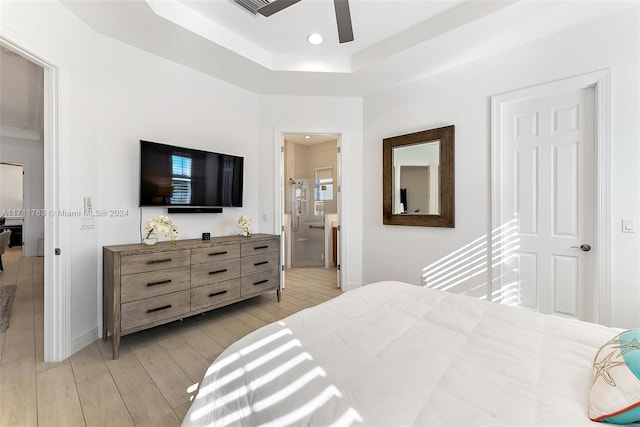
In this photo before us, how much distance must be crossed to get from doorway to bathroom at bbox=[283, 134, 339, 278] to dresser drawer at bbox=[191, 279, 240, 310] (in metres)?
2.78

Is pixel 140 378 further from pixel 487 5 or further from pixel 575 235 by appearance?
pixel 487 5

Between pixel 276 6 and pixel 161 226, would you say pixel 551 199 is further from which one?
pixel 161 226

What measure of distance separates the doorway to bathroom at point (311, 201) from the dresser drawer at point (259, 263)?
7.62ft

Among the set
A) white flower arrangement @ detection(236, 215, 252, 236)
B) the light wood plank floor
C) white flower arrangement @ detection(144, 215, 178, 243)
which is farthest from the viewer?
white flower arrangement @ detection(236, 215, 252, 236)

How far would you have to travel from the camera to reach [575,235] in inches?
94.3

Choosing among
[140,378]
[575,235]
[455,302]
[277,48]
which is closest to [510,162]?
[575,235]

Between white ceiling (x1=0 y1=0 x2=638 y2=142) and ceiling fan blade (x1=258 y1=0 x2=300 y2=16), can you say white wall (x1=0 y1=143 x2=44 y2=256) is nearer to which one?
white ceiling (x1=0 y1=0 x2=638 y2=142)

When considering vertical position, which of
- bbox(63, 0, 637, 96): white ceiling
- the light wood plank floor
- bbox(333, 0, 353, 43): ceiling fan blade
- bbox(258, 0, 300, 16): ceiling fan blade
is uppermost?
bbox(63, 0, 637, 96): white ceiling

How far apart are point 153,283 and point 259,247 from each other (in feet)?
3.78

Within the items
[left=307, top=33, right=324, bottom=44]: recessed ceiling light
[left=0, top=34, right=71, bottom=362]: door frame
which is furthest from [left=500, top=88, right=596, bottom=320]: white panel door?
[left=0, top=34, right=71, bottom=362]: door frame

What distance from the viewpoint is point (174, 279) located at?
247cm

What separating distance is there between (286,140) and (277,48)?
3.10 meters

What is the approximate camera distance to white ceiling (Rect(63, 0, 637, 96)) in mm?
2186

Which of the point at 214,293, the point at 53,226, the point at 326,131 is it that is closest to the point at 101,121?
the point at 53,226
